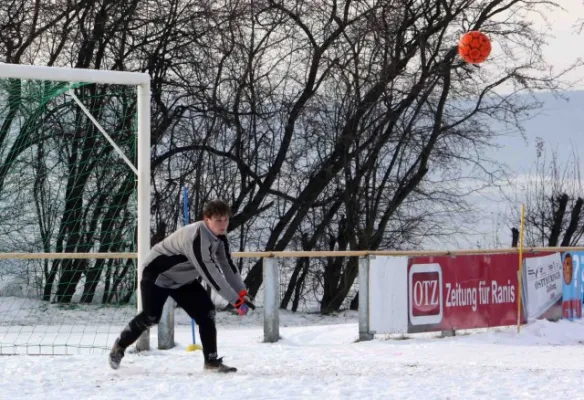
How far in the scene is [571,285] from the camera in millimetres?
15875

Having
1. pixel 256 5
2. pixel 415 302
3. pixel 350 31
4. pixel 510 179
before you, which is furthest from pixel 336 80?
pixel 415 302

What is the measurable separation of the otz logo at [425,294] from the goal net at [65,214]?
11.3 ft

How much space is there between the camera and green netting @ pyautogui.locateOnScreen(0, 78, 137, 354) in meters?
14.4

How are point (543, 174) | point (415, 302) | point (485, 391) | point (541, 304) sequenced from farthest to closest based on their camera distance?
point (543, 174) < point (541, 304) < point (415, 302) < point (485, 391)

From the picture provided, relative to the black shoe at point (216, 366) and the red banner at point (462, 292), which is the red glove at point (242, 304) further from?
the red banner at point (462, 292)

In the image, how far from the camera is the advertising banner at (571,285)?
15664mm

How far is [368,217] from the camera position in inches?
886

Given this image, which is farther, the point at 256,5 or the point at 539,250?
the point at 256,5

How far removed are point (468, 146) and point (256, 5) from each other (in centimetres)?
573

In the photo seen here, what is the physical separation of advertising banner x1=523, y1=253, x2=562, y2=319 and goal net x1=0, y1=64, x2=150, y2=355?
17.5 feet

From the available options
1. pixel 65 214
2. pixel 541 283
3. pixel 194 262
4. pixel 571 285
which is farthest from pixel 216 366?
pixel 571 285

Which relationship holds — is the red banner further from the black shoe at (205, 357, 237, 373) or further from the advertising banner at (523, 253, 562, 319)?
the black shoe at (205, 357, 237, 373)

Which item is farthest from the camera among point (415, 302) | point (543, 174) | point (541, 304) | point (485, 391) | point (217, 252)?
point (543, 174)

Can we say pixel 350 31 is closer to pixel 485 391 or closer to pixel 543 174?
pixel 543 174
